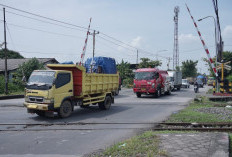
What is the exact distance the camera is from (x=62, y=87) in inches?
410

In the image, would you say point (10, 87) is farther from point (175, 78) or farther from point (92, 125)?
point (175, 78)

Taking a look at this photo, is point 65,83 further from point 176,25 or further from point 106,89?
point 176,25

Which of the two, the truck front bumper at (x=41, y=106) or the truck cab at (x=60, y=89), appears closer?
the truck front bumper at (x=41, y=106)

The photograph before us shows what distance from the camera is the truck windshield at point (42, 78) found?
1006 centimetres

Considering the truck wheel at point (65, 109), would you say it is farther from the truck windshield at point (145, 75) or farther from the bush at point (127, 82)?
the bush at point (127, 82)

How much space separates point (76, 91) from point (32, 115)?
240 centimetres

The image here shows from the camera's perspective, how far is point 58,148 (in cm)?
611

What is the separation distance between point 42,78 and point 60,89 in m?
0.92

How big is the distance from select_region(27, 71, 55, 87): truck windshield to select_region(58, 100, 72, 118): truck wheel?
4.06ft

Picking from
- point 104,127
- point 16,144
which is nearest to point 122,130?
point 104,127

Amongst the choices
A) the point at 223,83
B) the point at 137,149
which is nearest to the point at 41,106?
the point at 137,149

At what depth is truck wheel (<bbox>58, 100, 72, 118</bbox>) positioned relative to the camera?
1044cm

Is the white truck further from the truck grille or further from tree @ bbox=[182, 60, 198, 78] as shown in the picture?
tree @ bbox=[182, 60, 198, 78]

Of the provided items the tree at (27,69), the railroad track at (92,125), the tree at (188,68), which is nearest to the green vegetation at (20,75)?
the tree at (27,69)
